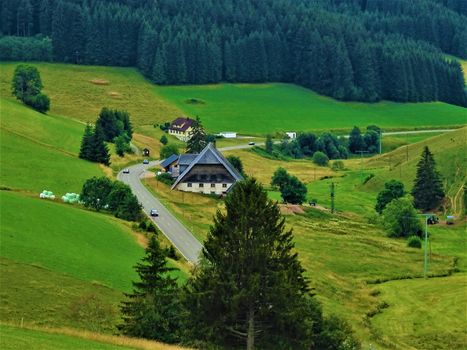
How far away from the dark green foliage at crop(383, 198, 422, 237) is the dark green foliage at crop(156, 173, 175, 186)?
26.4 metres

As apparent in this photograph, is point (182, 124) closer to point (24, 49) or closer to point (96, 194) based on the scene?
point (24, 49)

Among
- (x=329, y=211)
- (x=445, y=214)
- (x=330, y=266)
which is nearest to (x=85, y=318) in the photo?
(x=330, y=266)

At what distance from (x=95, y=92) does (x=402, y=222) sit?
98.0m

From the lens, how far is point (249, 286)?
32.1 meters

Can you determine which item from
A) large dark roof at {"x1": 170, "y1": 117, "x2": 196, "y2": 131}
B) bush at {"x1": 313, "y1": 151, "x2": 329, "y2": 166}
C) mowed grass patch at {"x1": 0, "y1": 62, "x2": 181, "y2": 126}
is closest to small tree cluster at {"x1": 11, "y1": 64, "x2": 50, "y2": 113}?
mowed grass patch at {"x1": 0, "y1": 62, "x2": 181, "y2": 126}

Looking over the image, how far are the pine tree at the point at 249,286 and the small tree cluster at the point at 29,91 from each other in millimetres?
100938

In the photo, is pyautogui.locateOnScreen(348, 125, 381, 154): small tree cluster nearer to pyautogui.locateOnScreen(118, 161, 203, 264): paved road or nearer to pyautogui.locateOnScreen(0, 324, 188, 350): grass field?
pyautogui.locateOnScreen(118, 161, 203, 264): paved road

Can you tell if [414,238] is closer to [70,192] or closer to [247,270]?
[70,192]

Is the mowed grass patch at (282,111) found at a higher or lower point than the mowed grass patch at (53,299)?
higher

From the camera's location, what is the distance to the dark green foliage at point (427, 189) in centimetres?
9538

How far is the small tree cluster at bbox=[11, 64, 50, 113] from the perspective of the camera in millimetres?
128375

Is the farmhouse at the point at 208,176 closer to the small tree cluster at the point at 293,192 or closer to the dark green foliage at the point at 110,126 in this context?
the small tree cluster at the point at 293,192

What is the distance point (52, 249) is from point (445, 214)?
5702cm

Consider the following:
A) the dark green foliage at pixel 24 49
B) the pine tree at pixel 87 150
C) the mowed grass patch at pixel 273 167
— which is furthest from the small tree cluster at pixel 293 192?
the dark green foliage at pixel 24 49
